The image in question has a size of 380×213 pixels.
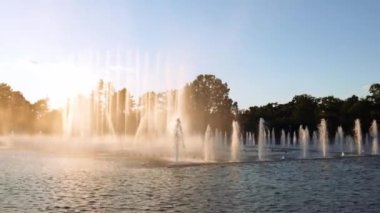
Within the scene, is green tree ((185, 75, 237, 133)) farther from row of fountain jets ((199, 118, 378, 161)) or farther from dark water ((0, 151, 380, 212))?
dark water ((0, 151, 380, 212))

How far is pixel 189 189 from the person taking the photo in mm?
19688

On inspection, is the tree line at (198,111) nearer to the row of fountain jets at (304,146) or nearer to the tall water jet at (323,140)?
the row of fountain jets at (304,146)

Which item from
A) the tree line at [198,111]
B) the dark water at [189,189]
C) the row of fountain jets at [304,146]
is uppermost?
the tree line at [198,111]

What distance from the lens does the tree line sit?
91.4 metres

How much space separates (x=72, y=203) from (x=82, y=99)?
71.9 meters

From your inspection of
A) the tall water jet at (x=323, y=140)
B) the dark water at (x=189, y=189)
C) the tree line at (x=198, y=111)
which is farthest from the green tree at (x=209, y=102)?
the dark water at (x=189, y=189)

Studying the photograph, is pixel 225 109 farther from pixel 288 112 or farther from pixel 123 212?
pixel 123 212

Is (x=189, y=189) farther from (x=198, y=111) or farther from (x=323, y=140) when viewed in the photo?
(x=198, y=111)

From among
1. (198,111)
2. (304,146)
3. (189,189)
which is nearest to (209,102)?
(198,111)

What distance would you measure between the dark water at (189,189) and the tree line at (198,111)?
57.1m

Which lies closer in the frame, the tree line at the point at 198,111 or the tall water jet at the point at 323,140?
the tall water jet at the point at 323,140

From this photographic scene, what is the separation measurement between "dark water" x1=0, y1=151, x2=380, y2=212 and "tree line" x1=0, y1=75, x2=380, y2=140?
5708 centimetres

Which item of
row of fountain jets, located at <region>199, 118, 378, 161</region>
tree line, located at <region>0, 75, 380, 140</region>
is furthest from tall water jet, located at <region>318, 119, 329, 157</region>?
tree line, located at <region>0, 75, 380, 140</region>

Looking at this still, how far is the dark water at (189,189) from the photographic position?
51.3ft
